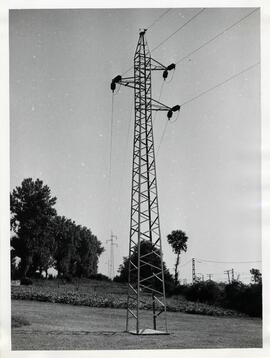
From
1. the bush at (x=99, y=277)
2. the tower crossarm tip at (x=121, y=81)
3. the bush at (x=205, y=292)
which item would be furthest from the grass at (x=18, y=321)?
A: the tower crossarm tip at (x=121, y=81)

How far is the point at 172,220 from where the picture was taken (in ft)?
35.3

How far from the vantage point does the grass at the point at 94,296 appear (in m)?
12.0

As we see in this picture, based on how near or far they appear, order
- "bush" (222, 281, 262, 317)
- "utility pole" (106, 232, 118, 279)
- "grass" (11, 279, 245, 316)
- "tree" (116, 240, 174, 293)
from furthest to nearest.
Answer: "grass" (11, 279, 245, 316)
"tree" (116, 240, 174, 293)
"utility pole" (106, 232, 118, 279)
"bush" (222, 281, 262, 317)

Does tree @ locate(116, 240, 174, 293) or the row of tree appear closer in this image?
tree @ locate(116, 240, 174, 293)

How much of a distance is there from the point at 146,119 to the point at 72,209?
7.67 feet

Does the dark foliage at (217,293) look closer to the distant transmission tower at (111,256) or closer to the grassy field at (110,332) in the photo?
the grassy field at (110,332)

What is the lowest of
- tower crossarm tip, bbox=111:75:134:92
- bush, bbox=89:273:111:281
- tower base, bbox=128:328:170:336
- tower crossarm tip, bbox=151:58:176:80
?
tower base, bbox=128:328:170:336

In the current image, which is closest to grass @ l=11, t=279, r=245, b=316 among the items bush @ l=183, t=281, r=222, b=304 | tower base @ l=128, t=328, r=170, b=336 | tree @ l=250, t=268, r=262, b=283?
bush @ l=183, t=281, r=222, b=304

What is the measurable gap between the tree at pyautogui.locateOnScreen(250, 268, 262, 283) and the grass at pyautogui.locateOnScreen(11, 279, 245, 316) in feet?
4.22

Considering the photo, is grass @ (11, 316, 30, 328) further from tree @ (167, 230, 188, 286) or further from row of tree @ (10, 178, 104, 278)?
tree @ (167, 230, 188, 286)

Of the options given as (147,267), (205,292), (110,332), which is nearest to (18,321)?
(110,332)

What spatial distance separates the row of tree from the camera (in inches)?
458

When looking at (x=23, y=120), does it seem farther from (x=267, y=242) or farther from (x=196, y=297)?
(x=196, y=297)
